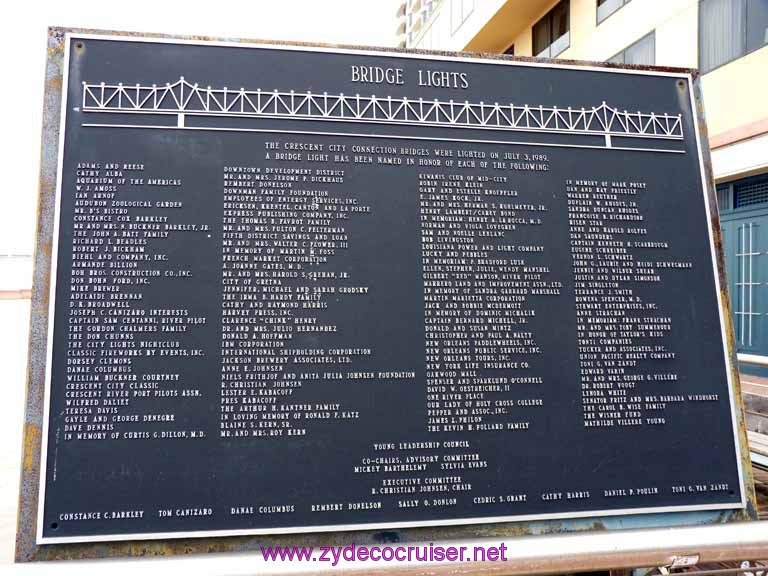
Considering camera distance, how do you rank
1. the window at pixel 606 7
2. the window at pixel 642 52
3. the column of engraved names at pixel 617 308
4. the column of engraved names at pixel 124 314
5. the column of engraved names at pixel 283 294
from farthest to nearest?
the window at pixel 606 7
the window at pixel 642 52
the column of engraved names at pixel 617 308
the column of engraved names at pixel 283 294
the column of engraved names at pixel 124 314

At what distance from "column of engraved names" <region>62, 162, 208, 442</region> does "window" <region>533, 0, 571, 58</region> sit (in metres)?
15.7

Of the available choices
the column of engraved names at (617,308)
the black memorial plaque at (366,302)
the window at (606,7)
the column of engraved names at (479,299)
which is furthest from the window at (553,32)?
the column of engraved names at (479,299)

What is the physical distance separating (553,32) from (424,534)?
17.1 m

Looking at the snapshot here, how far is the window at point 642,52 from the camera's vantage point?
12633 millimetres

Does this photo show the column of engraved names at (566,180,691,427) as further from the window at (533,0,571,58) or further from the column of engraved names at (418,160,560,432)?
the window at (533,0,571,58)

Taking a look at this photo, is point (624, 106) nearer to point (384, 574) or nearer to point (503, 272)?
point (503, 272)

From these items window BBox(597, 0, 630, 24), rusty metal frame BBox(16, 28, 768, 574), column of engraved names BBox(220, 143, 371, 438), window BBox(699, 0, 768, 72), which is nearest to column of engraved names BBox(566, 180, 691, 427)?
rusty metal frame BBox(16, 28, 768, 574)

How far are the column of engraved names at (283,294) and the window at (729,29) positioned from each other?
32.3 feet

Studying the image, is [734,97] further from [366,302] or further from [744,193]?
[366,302]

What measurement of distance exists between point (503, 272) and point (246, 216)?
1834 mm

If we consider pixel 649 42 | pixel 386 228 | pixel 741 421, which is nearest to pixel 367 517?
pixel 386 228

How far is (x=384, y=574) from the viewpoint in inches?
123

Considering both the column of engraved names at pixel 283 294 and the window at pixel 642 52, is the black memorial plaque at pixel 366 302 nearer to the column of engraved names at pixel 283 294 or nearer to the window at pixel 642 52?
the column of engraved names at pixel 283 294

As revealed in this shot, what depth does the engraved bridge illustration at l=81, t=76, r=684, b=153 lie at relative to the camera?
3840 millimetres
